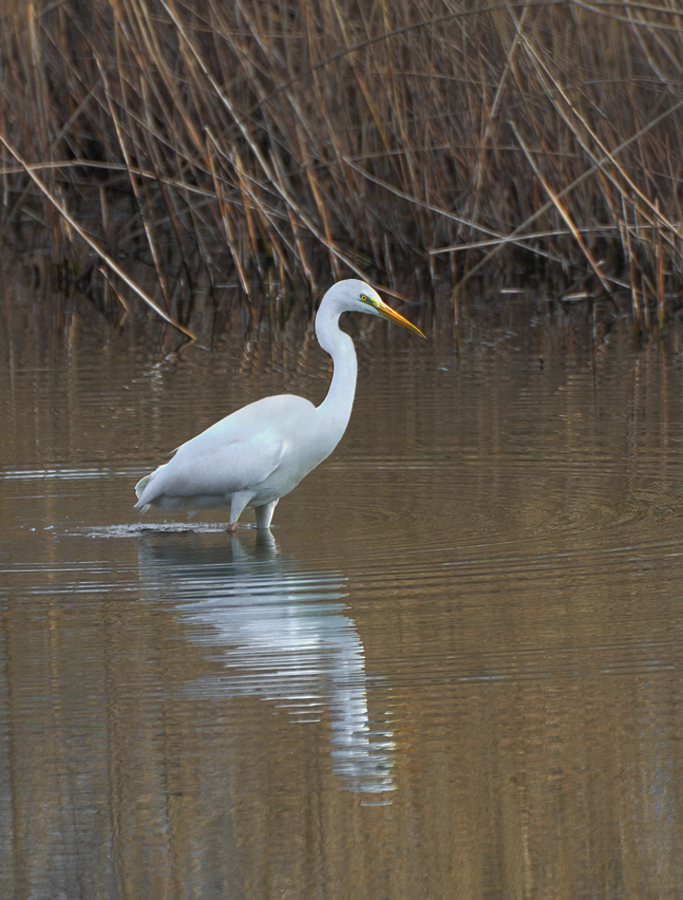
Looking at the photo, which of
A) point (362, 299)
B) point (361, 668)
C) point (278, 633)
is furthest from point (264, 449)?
point (361, 668)

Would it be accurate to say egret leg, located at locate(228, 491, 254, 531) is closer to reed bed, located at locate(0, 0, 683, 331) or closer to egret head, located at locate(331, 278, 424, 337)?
egret head, located at locate(331, 278, 424, 337)

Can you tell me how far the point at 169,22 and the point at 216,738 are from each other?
9.83 metres

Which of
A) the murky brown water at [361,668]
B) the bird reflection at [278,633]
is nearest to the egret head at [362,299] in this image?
the murky brown water at [361,668]

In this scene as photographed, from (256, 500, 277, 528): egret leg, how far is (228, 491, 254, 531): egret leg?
4.6 inches

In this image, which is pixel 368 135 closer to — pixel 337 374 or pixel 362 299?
pixel 362 299

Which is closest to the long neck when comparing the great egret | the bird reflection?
the great egret

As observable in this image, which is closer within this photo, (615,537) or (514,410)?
(615,537)

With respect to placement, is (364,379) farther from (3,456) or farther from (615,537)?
(615,537)

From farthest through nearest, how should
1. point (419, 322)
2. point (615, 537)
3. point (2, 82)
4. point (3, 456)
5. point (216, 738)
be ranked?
point (2, 82), point (419, 322), point (3, 456), point (615, 537), point (216, 738)

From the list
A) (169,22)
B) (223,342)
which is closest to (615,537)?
(223,342)

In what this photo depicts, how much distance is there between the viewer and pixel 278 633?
4473 mm

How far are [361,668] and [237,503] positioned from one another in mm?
2033

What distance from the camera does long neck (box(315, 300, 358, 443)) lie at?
6.12 metres

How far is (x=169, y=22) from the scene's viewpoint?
1246 cm
